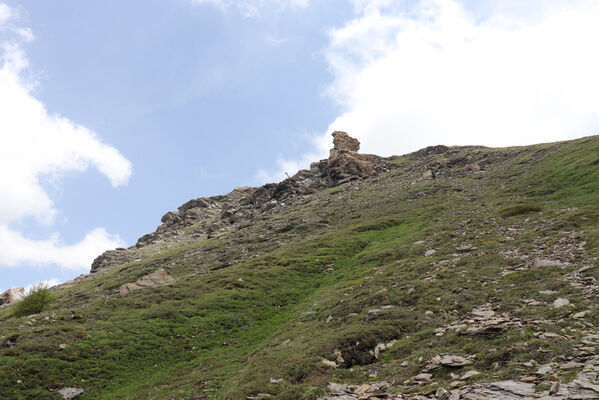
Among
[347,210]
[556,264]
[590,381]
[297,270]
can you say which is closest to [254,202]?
[347,210]

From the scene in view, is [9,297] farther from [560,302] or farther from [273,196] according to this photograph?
[560,302]

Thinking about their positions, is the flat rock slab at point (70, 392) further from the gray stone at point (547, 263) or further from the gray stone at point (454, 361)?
the gray stone at point (547, 263)

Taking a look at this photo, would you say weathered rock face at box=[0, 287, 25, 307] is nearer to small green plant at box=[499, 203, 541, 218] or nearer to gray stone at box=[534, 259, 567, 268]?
gray stone at box=[534, 259, 567, 268]

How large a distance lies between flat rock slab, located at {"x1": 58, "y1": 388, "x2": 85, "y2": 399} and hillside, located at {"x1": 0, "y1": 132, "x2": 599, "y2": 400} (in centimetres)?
29

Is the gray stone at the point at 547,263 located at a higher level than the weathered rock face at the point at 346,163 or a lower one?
lower

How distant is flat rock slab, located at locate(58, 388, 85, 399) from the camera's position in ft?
66.8

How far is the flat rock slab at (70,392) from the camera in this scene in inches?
802

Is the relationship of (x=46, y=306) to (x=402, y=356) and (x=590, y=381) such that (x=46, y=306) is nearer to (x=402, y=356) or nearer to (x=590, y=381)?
(x=402, y=356)

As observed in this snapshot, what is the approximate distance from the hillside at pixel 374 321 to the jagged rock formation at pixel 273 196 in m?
67.5

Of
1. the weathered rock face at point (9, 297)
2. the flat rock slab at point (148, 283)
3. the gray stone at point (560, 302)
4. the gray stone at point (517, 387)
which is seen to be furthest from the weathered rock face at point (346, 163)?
the gray stone at point (517, 387)

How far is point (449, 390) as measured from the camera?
35.2 feet

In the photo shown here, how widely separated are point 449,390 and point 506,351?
3.45 metres

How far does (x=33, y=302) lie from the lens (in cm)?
3956

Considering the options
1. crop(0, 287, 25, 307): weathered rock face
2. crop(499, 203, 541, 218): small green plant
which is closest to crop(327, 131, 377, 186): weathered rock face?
crop(499, 203, 541, 218): small green plant
